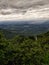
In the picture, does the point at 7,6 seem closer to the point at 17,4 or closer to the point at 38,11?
the point at 17,4

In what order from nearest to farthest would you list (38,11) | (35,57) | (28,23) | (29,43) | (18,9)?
(35,57) < (29,43) < (28,23) < (38,11) < (18,9)

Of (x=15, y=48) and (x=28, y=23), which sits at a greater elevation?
(x=15, y=48)

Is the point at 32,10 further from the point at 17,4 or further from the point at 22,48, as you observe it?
the point at 22,48

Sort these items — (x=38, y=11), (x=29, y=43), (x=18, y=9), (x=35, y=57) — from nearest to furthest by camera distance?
(x=35, y=57), (x=29, y=43), (x=38, y=11), (x=18, y=9)

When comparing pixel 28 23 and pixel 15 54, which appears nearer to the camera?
pixel 15 54

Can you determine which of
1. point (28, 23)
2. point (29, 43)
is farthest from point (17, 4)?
point (29, 43)

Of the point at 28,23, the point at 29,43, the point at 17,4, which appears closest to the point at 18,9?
the point at 17,4

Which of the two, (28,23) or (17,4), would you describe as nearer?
(28,23)

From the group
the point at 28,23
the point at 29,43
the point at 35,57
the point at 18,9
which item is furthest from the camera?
the point at 18,9

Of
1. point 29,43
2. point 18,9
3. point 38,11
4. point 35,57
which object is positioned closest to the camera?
point 35,57
